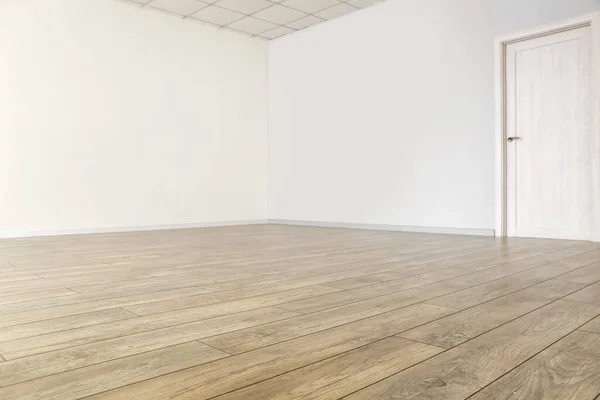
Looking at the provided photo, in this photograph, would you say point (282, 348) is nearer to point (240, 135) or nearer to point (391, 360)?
point (391, 360)

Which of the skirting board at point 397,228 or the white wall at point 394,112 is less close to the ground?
the white wall at point 394,112

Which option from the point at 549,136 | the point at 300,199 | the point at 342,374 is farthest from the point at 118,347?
the point at 300,199

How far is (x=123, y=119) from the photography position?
5.84 metres

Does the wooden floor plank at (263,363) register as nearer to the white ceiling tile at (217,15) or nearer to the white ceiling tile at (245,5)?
the white ceiling tile at (245,5)

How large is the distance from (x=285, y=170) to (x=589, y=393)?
6319mm

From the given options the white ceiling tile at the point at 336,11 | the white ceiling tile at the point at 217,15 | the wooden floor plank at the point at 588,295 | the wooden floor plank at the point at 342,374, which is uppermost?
the white ceiling tile at the point at 217,15

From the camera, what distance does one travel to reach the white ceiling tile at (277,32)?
6.87 meters

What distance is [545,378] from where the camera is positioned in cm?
104

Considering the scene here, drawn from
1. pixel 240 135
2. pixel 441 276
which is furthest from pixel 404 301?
pixel 240 135

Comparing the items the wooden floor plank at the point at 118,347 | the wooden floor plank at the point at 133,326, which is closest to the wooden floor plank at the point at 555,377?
the wooden floor plank at the point at 118,347

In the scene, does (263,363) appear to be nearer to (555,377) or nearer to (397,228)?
(555,377)

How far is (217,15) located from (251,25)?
0.57m

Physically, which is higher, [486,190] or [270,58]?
[270,58]

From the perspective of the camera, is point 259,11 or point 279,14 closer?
point 259,11
